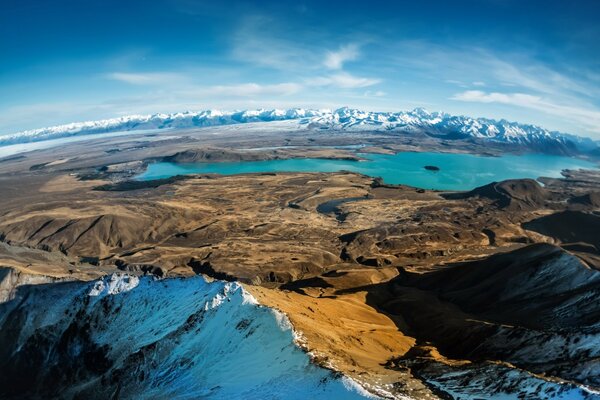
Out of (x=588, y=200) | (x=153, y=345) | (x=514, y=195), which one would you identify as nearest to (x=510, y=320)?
(x=153, y=345)

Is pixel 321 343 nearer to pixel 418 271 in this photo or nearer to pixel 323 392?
pixel 323 392

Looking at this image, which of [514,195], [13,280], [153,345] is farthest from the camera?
[514,195]

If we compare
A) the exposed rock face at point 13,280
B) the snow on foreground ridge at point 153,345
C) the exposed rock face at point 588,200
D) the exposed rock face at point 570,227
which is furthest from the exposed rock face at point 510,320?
the exposed rock face at point 588,200

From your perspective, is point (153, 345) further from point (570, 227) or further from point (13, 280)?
point (570, 227)

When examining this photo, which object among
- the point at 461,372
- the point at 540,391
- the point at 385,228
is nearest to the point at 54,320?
the point at 461,372

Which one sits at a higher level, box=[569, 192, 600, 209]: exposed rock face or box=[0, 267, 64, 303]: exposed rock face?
box=[0, 267, 64, 303]: exposed rock face

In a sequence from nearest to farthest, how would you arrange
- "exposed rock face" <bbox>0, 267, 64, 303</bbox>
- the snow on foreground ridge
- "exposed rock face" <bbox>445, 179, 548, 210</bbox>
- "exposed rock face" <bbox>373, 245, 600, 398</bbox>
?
"exposed rock face" <bbox>373, 245, 600, 398</bbox> < the snow on foreground ridge < "exposed rock face" <bbox>0, 267, 64, 303</bbox> < "exposed rock face" <bbox>445, 179, 548, 210</bbox>

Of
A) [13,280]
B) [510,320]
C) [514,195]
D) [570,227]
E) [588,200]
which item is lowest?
[570,227]

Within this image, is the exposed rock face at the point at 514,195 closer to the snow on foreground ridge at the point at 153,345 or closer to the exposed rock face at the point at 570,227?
the exposed rock face at the point at 570,227

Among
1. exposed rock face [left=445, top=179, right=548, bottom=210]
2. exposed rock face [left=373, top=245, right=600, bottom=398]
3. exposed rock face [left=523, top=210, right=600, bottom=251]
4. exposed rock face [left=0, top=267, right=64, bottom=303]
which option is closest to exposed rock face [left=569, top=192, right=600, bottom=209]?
exposed rock face [left=445, top=179, right=548, bottom=210]

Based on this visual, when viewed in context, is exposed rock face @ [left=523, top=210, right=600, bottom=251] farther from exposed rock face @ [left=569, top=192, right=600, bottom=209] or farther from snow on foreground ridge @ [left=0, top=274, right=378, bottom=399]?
snow on foreground ridge @ [left=0, top=274, right=378, bottom=399]

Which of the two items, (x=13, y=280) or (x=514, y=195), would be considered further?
(x=514, y=195)
